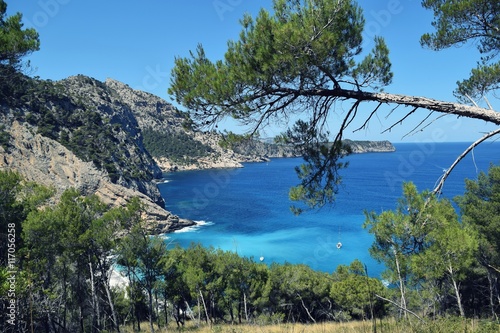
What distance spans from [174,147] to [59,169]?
87459 millimetres

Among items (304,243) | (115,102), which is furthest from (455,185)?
(115,102)

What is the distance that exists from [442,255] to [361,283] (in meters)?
9.10

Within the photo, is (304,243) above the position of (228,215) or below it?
below

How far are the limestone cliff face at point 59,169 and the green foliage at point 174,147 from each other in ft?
253

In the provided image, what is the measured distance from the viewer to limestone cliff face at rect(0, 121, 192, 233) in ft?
141

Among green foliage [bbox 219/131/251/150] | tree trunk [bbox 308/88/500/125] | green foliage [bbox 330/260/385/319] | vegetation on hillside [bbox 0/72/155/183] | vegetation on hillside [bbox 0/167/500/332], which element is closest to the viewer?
tree trunk [bbox 308/88/500/125]

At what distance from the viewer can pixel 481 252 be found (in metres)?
16.9

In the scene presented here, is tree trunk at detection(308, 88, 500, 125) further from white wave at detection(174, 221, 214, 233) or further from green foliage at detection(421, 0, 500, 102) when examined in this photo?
white wave at detection(174, 221, 214, 233)

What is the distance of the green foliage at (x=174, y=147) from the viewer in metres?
129

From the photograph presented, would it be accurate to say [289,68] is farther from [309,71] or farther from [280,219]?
[280,219]

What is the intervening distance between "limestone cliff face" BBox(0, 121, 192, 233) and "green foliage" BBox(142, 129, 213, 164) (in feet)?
253

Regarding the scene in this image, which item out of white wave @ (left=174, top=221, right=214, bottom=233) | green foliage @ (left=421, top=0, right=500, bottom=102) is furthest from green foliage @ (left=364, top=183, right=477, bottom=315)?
white wave @ (left=174, top=221, right=214, bottom=233)

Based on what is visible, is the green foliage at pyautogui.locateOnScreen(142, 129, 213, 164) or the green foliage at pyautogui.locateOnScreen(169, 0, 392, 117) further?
the green foliage at pyautogui.locateOnScreen(142, 129, 213, 164)

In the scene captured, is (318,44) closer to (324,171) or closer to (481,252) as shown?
(324,171)
